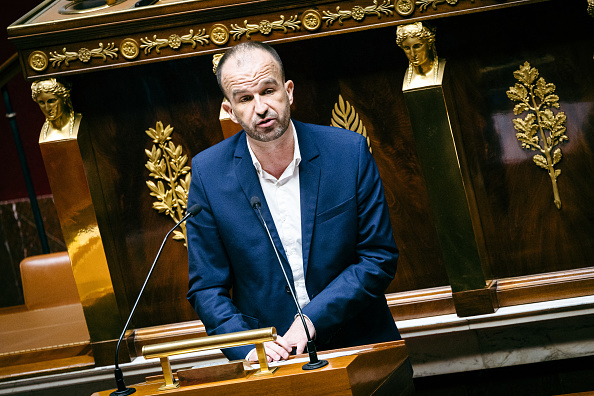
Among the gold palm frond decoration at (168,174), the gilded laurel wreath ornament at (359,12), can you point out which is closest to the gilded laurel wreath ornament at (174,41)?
the gold palm frond decoration at (168,174)

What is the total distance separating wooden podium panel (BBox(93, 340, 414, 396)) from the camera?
143 centimetres

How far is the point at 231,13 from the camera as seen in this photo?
279cm

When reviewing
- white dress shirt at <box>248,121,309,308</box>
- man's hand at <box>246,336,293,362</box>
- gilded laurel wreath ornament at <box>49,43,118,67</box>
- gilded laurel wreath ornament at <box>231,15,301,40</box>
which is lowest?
man's hand at <box>246,336,293,362</box>

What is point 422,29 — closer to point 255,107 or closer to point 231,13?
point 231,13

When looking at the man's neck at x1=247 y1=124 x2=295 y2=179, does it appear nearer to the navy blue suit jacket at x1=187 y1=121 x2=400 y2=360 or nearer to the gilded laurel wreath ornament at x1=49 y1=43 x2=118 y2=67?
the navy blue suit jacket at x1=187 y1=121 x2=400 y2=360

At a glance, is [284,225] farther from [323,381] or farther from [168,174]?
[168,174]

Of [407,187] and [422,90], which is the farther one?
[407,187]

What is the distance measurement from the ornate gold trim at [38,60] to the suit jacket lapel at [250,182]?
1210mm

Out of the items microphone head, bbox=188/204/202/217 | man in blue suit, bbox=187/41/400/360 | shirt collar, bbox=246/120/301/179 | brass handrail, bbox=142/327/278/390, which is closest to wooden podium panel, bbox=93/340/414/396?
brass handrail, bbox=142/327/278/390

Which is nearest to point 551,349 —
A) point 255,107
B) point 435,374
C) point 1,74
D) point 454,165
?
point 435,374

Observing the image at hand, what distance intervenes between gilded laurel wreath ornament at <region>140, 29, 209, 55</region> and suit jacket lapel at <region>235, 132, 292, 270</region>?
2.98ft

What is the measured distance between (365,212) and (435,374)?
1.17m

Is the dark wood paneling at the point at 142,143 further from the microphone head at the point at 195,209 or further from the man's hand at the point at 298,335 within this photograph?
the man's hand at the point at 298,335

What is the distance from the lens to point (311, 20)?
2.75m
